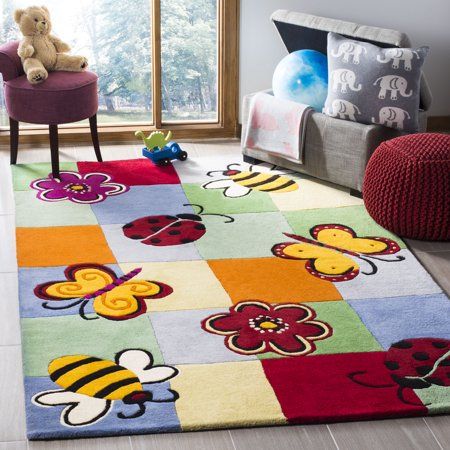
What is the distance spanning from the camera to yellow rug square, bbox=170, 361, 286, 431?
252 centimetres

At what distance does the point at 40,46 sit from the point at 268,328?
6.42 ft

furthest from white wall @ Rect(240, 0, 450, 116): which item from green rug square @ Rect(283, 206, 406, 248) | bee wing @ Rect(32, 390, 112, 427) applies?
bee wing @ Rect(32, 390, 112, 427)

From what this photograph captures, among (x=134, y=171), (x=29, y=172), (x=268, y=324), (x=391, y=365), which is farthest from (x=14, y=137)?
(x=391, y=365)

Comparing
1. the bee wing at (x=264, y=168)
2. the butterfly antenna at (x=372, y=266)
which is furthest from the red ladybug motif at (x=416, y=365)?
the bee wing at (x=264, y=168)

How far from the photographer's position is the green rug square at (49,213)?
12.4 ft

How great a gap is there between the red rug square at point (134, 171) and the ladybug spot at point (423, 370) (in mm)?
1756

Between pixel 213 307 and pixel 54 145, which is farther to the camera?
pixel 54 145

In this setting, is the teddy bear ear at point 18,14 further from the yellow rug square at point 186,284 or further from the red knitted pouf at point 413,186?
the red knitted pouf at point 413,186

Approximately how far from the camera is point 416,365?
2.79 m

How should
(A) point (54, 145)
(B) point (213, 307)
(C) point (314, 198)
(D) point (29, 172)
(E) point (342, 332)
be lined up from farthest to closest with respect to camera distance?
(D) point (29, 172)
(A) point (54, 145)
(C) point (314, 198)
(B) point (213, 307)
(E) point (342, 332)

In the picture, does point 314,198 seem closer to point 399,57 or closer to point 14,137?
point 399,57

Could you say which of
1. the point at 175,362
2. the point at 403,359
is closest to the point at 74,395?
the point at 175,362

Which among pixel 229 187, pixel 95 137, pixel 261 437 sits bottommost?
pixel 261 437

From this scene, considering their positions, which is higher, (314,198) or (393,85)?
(393,85)
